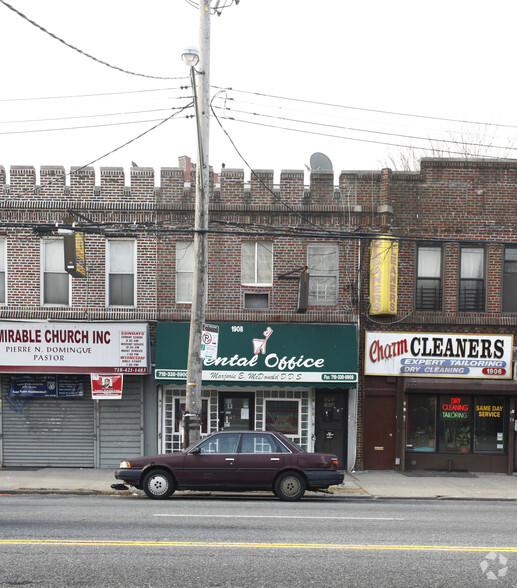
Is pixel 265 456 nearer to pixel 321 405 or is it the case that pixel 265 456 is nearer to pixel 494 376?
pixel 321 405

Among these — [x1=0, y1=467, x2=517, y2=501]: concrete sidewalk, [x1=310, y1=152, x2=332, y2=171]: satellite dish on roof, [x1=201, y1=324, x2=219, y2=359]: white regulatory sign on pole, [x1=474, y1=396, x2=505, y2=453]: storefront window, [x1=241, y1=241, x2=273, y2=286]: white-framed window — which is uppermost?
[x1=310, y1=152, x2=332, y2=171]: satellite dish on roof

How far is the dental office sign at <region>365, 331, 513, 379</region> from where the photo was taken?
1833cm

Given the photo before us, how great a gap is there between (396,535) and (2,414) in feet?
41.2

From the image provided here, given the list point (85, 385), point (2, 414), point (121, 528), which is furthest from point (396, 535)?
point (2, 414)

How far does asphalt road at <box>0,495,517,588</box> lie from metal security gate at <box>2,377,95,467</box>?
18.6 ft

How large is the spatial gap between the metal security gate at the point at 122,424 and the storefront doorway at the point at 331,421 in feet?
16.2

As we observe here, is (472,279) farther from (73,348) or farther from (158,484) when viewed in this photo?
(73,348)

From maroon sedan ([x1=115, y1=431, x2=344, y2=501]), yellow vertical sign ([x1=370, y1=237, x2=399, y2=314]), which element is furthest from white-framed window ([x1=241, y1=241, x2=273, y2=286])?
maroon sedan ([x1=115, y1=431, x2=344, y2=501])

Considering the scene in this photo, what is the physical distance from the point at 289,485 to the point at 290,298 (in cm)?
648

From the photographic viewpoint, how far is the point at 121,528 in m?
9.81

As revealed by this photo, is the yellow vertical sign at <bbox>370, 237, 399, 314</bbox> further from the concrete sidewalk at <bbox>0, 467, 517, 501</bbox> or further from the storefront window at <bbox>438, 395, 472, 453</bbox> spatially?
the concrete sidewalk at <bbox>0, 467, 517, 501</bbox>

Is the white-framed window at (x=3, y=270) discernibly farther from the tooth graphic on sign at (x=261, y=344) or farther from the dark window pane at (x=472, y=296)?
the dark window pane at (x=472, y=296)

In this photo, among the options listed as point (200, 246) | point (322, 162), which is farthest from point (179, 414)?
point (322, 162)

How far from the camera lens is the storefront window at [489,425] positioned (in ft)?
61.3
